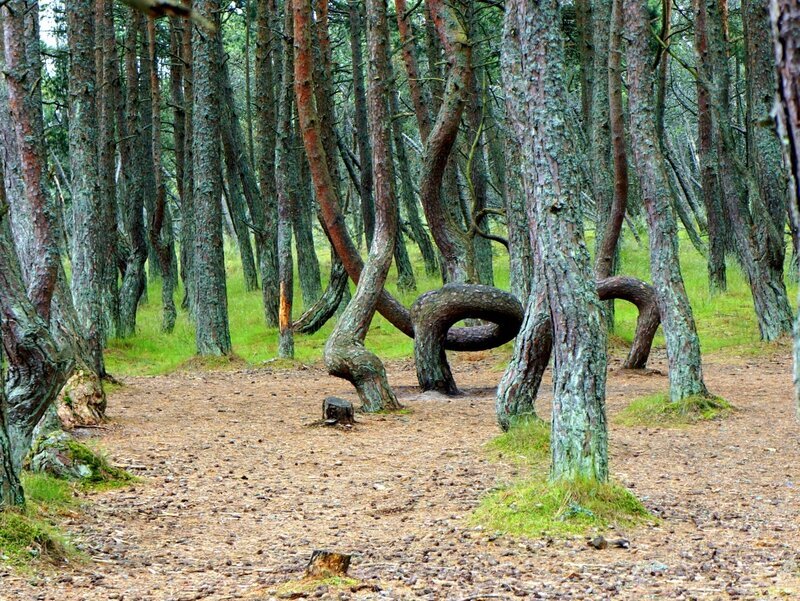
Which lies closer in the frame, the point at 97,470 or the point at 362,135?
the point at 97,470

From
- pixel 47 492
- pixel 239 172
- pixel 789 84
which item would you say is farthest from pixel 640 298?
pixel 239 172

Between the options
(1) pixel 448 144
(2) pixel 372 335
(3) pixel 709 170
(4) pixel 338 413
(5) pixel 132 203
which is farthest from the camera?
(5) pixel 132 203

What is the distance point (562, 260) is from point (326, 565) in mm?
2703

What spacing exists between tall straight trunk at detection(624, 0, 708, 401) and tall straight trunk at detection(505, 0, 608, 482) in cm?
398

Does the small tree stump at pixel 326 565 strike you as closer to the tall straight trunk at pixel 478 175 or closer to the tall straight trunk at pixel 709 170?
the tall straight trunk at pixel 478 175

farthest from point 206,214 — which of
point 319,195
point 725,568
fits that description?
point 725,568

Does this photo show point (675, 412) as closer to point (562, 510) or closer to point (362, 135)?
point (562, 510)

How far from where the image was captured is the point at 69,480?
25.1ft

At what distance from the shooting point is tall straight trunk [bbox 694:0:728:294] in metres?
17.3

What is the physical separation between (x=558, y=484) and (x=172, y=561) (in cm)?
255

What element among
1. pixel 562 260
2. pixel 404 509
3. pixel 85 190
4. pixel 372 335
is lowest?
pixel 404 509

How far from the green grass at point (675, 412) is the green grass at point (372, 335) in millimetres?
5304

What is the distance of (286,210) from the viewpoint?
1767cm

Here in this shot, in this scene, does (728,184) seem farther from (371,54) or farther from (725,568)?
(725,568)
